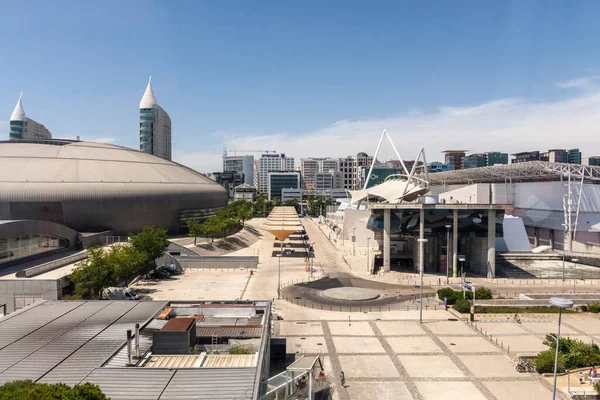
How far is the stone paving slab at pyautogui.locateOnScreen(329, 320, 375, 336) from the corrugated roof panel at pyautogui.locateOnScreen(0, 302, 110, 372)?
63.1ft

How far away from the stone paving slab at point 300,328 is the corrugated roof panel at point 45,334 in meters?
15.6

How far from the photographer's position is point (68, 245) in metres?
67.8

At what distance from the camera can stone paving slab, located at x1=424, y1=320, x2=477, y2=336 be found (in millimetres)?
38969

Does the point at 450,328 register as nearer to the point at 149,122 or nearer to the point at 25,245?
the point at 25,245

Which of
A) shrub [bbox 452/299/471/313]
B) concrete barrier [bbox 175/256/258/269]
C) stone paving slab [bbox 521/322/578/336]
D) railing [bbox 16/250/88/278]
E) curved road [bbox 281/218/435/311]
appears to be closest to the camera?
stone paving slab [bbox 521/322/578/336]

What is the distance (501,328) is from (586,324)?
8.99m

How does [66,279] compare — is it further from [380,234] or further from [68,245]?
[380,234]

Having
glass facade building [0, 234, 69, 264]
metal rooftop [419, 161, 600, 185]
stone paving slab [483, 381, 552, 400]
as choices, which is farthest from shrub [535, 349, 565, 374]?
metal rooftop [419, 161, 600, 185]

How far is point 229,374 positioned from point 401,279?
4789 cm

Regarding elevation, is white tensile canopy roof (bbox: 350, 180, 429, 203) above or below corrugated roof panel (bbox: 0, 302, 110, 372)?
above

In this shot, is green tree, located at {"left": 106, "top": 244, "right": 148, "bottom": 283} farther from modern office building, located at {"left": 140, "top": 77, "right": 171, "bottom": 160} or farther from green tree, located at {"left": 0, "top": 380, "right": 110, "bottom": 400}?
modern office building, located at {"left": 140, "top": 77, "right": 171, "bottom": 160}

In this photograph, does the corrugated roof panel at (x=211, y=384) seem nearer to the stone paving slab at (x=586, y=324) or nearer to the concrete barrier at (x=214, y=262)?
the stone paving slab at (x=586, y=324)

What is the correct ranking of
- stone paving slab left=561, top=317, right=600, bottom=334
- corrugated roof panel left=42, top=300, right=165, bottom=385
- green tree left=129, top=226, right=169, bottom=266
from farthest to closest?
1. green tree left=129, top=226, right=169, bottom=266
2. stone paving slab left=561, top=317, right=600, bottom=334
3. corrugated roof panel left=42, top=300, right=165, bottom=385

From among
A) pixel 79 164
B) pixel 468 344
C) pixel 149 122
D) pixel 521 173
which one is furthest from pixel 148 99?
pixel 468 344
